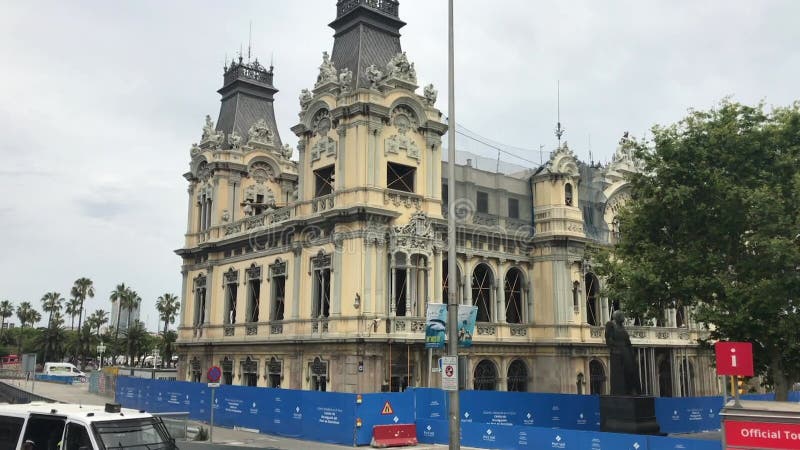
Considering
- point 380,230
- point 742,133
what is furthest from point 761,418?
point 380,230

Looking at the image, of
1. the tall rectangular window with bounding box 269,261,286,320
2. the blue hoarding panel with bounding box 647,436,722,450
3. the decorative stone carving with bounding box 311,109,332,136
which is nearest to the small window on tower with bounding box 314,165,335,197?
the decorative stone carving with bounding box 311,109,332,136

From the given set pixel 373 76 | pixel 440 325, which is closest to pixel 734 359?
pixel 440 325

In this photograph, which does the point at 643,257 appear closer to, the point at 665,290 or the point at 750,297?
the point at 665,290

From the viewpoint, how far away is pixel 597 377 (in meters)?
42.7

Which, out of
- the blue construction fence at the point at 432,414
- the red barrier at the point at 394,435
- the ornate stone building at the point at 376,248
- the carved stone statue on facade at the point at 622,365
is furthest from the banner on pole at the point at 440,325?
the carved stone statue on facade at the point at 622,365

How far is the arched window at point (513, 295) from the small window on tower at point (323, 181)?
11946 mm

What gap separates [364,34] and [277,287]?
1480cm

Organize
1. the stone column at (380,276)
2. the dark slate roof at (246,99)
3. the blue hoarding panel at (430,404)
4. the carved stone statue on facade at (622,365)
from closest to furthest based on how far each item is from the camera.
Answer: the carved stone statue on facade at (622,365) < the blue hoarding panel at (430,404) < the stone column at (380,276) < the dark slate roof at (246,99)

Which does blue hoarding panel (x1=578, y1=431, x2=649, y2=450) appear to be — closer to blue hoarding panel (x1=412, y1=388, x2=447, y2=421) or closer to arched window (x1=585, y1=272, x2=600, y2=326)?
blue hoarding panel (x1=412, y1=388, x2=447, y2=421)

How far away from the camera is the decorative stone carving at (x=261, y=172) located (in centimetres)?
4697

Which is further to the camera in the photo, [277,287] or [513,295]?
[513,295]

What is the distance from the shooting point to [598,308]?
4375cm

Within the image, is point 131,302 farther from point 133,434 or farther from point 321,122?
point 133,434

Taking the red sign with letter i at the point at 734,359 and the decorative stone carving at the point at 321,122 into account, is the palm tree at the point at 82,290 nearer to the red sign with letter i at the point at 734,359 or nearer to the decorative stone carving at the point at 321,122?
the decorative stone carving at the point at 321,122
